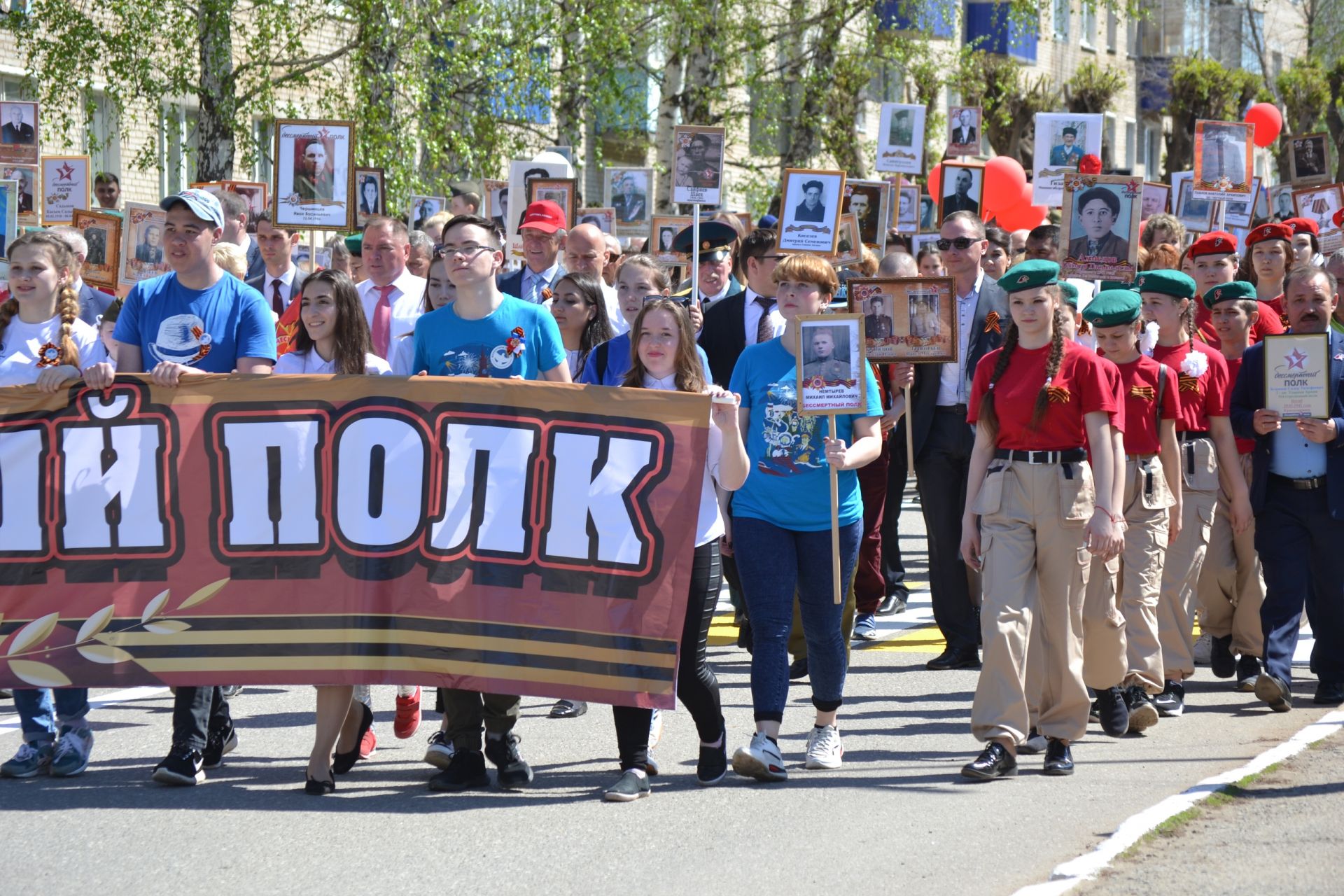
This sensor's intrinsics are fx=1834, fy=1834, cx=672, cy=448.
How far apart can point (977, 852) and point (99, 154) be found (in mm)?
24002

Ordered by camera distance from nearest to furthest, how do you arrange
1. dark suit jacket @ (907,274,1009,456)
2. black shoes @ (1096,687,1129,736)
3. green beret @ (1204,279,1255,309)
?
black shoes @ (1096,687,1129,736), green beret @ (1204,279,1255,309), dark suit jacket @ (907,274,1009,456)

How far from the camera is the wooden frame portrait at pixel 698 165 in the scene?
540 inches

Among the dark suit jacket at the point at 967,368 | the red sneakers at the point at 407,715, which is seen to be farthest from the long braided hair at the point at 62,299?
the dark suit jacket at the point at 967,368

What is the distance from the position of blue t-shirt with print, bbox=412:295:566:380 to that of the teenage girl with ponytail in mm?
1353

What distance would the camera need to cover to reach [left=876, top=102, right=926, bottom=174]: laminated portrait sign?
18.6m

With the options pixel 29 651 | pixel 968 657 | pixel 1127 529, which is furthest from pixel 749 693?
pixel 29 651

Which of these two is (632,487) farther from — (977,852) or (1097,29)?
(1097,29)

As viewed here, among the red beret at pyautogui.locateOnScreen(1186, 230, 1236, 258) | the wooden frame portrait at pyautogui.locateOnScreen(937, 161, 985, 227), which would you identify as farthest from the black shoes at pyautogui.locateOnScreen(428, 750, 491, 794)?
the wooden frame portrait at pyautogui.locateOnScreen(937, 161, 985, 227)

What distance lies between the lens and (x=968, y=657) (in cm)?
947

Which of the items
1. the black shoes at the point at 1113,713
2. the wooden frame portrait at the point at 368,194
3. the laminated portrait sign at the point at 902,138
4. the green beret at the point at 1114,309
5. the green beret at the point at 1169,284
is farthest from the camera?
the laminated portrait sign at the point at 902,138

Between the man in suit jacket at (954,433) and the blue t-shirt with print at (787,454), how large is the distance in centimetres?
245

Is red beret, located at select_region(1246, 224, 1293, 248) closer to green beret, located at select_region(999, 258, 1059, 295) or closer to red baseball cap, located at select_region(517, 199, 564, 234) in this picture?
red baseball cap, located at select_region(517, 199, 564, 234)

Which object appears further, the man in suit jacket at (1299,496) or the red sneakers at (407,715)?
the man in suit jacket at (1299,496)

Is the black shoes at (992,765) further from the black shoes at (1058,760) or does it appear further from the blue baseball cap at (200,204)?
the blue baseball cap at (200,204)
